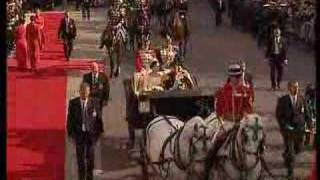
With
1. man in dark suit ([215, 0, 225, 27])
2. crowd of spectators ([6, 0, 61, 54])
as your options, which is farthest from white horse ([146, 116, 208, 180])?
crowd of spectators ([6, 0, 61, 54])

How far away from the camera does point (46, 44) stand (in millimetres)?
5539

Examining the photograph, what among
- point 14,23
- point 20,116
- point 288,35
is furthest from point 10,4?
point 288,35

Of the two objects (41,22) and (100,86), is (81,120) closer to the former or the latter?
(100,86)

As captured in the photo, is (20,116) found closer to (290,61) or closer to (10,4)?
(10,4)

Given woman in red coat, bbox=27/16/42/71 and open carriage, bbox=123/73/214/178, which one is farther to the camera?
woman in red coat, bbox=27/16/42/71

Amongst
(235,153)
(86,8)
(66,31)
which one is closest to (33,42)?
(66,31)

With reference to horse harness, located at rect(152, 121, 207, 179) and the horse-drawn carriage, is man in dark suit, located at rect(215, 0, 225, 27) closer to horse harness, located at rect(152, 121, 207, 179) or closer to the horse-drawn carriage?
the horse-drawn carriage

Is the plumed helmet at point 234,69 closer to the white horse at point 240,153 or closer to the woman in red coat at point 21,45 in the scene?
the white horse at point 240,153

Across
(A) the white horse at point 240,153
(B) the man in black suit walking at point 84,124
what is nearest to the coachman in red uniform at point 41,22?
(B) the man in black suit walking at point 84,124

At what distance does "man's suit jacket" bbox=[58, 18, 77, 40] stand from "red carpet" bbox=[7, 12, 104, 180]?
3 cm

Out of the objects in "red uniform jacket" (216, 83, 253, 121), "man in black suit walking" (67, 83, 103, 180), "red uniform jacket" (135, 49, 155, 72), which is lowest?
"man in black suit walking" (67, 83, 103, 180)

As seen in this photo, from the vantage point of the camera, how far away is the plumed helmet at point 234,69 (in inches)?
215

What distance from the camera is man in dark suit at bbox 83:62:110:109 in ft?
17.9

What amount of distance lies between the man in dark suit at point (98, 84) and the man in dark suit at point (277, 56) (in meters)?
0.70
